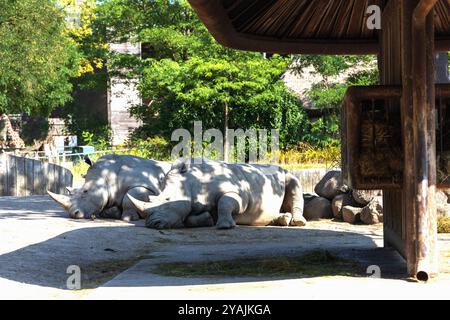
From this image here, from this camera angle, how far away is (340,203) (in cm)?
1714

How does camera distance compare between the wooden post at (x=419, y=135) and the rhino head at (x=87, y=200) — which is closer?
the wooden post at (x=419, y=135)

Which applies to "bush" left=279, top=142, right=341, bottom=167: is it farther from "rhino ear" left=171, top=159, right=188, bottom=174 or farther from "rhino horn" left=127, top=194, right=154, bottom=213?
"rhino horn" left=127, top=194, right=154, bottom=213

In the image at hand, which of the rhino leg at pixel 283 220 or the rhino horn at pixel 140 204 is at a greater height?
the rhino horn at pixel 140 204

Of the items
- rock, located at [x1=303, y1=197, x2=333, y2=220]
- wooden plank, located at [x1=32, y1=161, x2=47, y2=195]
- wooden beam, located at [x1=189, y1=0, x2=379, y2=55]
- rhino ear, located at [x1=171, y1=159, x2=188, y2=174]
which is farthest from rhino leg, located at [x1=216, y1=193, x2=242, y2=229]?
wooden plank, located at [x1=32, y1=161, x2=47, y2=195]

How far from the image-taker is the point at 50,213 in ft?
58.3

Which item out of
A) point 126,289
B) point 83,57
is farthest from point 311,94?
point 126,289

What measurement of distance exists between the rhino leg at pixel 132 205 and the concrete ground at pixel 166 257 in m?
0.61

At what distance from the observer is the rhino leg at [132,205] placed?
1645 cm

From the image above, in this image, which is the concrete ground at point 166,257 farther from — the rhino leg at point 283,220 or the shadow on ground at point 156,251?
the rhino leg at point 283,220

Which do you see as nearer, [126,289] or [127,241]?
[126,289]

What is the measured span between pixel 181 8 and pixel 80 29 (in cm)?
984

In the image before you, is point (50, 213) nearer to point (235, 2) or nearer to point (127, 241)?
point (127, 241)

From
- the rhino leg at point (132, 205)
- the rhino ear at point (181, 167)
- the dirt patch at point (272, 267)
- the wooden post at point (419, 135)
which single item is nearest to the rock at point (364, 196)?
the rhino ear at point (181, 167)

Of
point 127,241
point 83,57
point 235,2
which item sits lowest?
point 127,241
